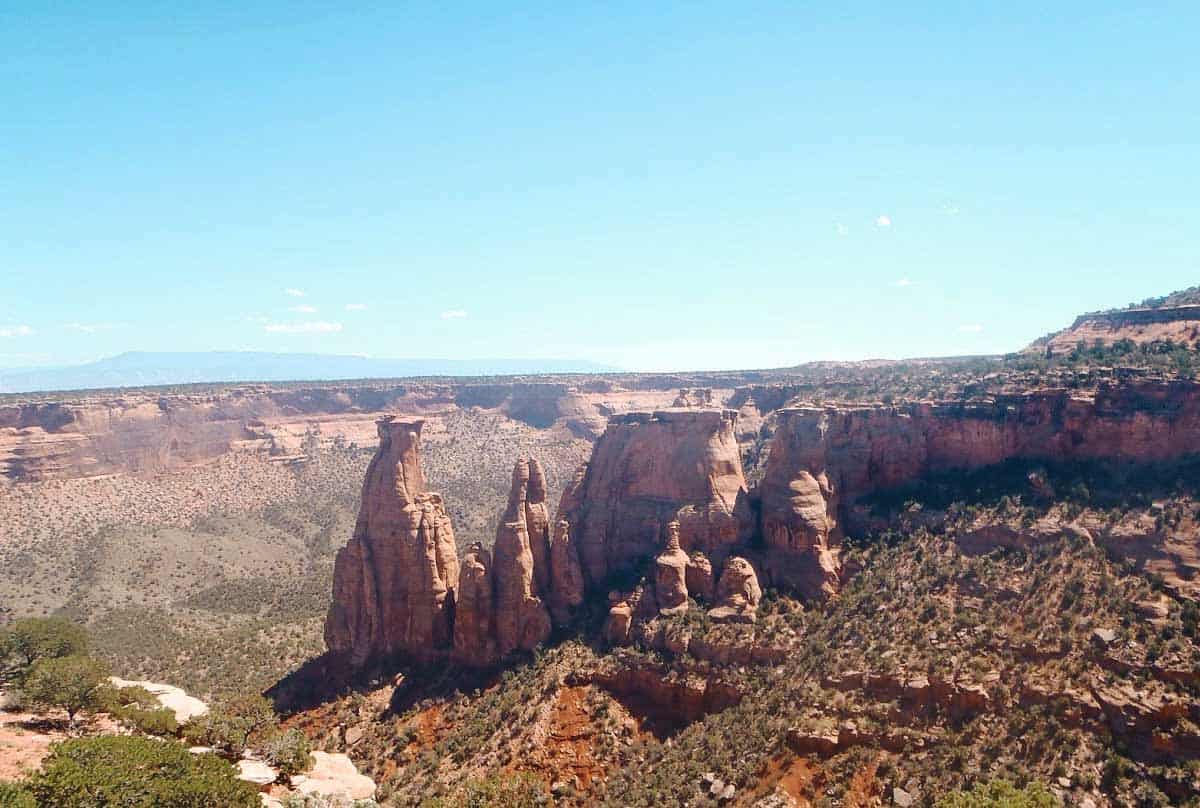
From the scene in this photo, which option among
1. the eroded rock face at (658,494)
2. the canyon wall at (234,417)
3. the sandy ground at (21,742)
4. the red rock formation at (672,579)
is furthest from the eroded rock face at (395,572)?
the canyon wall at (234,417)

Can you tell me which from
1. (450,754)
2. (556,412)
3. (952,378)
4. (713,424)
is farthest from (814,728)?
(556,412)

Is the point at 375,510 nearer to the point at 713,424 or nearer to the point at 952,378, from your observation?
the point at 713,424

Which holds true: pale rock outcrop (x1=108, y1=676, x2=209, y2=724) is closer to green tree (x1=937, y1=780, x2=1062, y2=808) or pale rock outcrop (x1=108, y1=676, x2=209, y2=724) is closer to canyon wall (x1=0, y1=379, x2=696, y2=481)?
green tree (x1=937, y1=780, x2=1062, y2=808)

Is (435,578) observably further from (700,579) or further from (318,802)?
(318,802)

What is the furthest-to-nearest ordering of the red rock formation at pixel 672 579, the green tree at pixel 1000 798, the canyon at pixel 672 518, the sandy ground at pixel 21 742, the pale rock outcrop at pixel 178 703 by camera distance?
the canyon at pixel 672 518, the red rock formation at pixel 672 579, the pale rock outcrop at pixel 178 703, the sandy ground at pixel 21 742, the green tree at pixel 1000 798

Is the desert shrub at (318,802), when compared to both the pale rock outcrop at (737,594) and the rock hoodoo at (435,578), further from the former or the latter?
the pale rock outcrop at (737,594)

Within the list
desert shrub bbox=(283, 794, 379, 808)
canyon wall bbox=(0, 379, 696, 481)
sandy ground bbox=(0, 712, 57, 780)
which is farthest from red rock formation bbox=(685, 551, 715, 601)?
canyon wall bbox=(0, 379, 696, 481)
